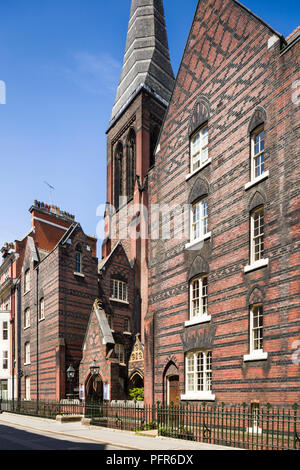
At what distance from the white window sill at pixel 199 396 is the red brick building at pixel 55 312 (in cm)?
1341

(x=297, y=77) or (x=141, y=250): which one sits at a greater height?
(x=297, y=77)

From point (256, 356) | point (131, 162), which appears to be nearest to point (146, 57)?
point (131, 162)

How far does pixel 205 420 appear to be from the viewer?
57.0 feet

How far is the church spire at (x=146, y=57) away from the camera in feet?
173

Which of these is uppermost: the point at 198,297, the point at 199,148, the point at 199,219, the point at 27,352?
the point at 199,148

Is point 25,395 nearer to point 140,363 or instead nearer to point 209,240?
point 140,363

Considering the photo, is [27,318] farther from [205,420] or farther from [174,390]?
[205,420]

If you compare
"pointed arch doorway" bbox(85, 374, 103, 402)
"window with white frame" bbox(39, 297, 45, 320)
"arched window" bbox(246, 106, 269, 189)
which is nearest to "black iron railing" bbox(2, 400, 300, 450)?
"pointed arch doorway" bbox(85, 374, 103, 402)

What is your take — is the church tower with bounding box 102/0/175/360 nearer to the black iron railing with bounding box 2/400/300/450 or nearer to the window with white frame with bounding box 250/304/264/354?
the black iron railing with bounding box 2/400/300/450

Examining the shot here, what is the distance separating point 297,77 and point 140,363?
23815 mm

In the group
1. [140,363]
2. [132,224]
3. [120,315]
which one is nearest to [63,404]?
[140,363]

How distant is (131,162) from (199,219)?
33.9 metres

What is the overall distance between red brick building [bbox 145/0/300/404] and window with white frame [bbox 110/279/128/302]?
14664mm

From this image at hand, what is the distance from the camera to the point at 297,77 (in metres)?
14.8
